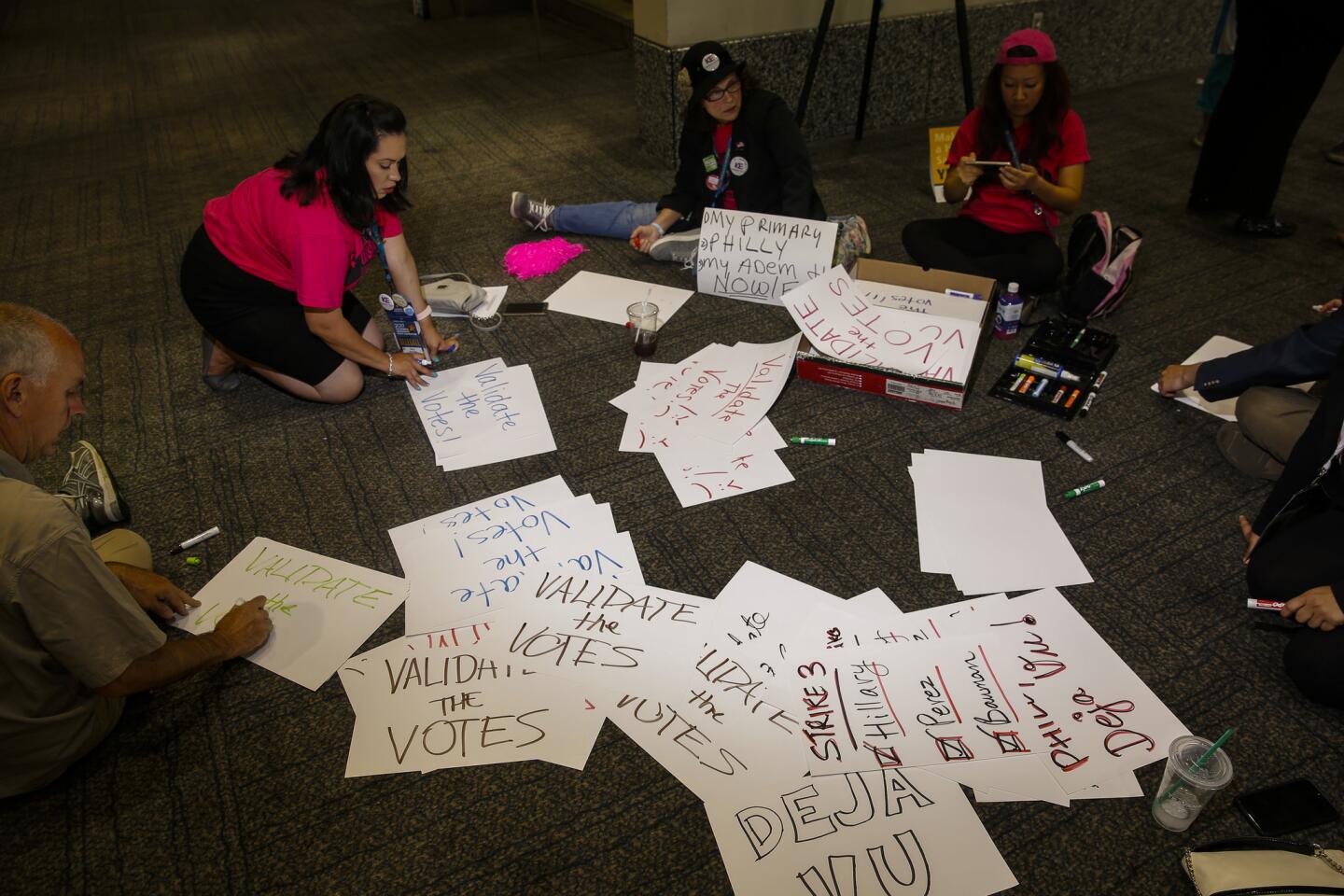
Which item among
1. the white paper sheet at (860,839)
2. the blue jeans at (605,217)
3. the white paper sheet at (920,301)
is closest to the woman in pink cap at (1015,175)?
the white paper sheet at (920,301)

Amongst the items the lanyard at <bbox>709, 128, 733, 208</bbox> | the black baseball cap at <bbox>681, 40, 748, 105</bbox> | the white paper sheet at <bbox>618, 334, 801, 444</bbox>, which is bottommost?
the white paper sheet at <bbox>618, 334, 801, 444</bbox>

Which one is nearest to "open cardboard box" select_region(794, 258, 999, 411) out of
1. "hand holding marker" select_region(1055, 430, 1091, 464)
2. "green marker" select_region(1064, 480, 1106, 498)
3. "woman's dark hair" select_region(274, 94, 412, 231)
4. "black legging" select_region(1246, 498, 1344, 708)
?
"hand holding marker" select_region(1055, 430, 1091, 464)

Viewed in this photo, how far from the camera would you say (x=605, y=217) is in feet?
9.53

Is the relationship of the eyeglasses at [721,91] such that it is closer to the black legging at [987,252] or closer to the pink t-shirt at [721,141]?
the pink t-shirt at [721,141]

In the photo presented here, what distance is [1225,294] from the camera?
8.36 ft

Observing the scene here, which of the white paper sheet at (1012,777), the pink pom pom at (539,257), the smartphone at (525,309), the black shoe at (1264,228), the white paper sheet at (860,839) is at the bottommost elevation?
the white paper sheet at (860,839)

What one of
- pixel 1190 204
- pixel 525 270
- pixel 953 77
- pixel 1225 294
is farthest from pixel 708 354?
pixel 953 77

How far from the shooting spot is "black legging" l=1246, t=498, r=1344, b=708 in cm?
134

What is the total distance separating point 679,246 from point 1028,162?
1.10m

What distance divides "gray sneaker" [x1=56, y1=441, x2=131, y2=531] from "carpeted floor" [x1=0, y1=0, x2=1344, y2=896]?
64mm

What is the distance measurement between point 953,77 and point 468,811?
397 cm

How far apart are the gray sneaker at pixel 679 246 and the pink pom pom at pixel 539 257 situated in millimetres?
331

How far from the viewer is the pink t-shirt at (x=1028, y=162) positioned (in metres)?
2.23

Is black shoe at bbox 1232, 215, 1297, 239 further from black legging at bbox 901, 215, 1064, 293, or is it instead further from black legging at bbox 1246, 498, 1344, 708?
black legging at bbox 1246, 498, 1344, 708
